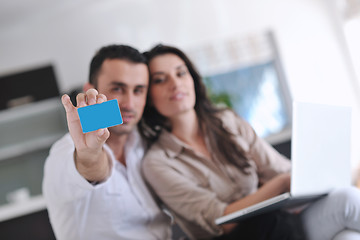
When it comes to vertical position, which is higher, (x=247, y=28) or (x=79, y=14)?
(x=79, y=14)

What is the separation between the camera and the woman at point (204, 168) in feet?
3.30

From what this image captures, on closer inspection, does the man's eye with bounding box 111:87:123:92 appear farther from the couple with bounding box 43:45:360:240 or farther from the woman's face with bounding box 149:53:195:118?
the woman's face with bounding box 149:53:195:118

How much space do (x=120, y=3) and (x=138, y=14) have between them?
0.66 feet

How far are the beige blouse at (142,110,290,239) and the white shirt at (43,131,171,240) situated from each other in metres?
0.05

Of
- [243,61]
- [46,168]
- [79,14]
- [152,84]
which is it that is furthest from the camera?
[243,61]

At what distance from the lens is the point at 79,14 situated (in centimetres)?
356

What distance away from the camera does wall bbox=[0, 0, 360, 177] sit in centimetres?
351

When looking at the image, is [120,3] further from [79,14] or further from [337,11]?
[337,11]

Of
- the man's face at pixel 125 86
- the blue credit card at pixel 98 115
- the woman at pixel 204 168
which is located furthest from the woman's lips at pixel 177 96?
the blue credit card at pixel 98 115

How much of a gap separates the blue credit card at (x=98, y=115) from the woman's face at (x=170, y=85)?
1.13 feet

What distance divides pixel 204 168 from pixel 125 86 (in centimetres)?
39

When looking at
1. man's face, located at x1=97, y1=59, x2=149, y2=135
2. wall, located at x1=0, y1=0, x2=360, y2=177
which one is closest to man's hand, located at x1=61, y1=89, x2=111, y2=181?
man's face, located at x1=97, y1=59, x2=149, y2=135

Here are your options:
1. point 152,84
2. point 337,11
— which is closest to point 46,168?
point 152,84

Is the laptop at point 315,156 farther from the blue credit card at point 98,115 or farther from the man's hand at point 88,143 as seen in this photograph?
the blue credit card at point 98,115
